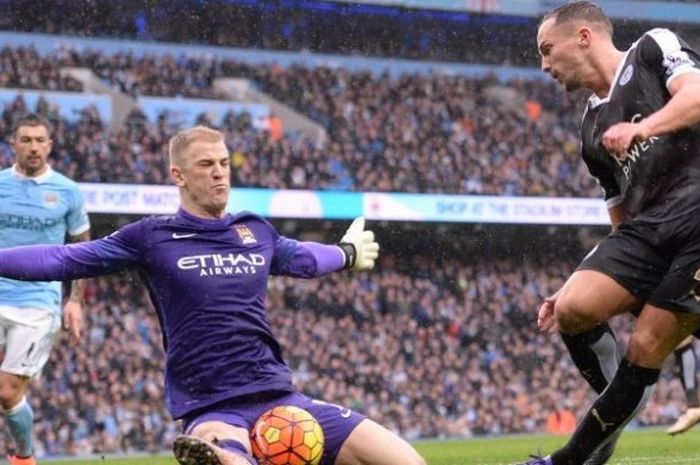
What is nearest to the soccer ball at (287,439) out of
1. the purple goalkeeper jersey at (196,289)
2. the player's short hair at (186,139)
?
the purple goalkeeper jersey at (196,289)

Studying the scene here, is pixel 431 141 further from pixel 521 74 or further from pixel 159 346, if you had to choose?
pixel 159 346

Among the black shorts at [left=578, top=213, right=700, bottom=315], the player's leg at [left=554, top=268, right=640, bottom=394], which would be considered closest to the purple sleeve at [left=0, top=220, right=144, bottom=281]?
the player's leg at [left=554, top=268, right=640, bottom=394]

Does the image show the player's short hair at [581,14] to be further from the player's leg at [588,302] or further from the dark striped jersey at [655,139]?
the player's leg at [588,302]

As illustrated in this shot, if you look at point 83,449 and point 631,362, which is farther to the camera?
point 83,449

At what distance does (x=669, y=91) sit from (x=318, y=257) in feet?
5.85

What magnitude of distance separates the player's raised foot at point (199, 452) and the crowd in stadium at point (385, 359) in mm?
15178

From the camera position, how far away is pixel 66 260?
18.5ft

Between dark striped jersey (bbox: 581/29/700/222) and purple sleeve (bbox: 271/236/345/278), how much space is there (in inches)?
55.6

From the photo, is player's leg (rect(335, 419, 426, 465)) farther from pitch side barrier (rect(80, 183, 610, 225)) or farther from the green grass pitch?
pitch side barrier (rect(80, 183, 610, 225))

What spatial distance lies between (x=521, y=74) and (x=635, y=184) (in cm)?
2642

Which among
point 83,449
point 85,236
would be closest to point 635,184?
point 85,236

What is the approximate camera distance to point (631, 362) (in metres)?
5.81

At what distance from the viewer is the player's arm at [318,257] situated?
19.7 ft

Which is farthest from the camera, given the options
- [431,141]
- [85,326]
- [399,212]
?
[431,141]
